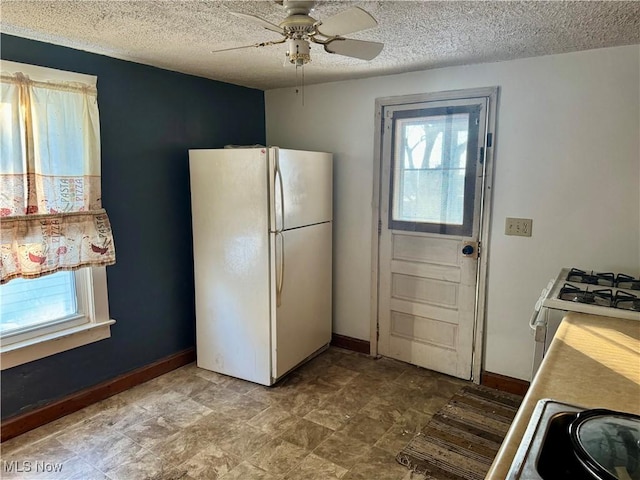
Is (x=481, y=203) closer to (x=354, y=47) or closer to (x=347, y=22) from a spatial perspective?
(x=354, y=47)

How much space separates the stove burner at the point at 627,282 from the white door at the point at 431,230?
0.85 metres

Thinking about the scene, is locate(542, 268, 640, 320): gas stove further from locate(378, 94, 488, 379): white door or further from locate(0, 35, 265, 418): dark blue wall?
locate(0, 35, 265, 418): dark blue wall

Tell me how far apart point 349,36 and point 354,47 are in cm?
55

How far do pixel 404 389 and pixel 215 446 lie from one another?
132 cm

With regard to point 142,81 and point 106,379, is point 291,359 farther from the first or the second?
point 142,81

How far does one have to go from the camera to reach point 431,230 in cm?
314

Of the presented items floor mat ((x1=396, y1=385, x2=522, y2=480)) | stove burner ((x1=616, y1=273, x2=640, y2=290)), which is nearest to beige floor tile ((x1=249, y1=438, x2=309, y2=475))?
floor mat ((x1=396, y1=385, x2=522, y2=480))

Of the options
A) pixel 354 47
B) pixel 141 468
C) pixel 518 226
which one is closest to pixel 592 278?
pixel 518 226

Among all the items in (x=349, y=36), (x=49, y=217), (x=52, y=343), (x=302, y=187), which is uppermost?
(x=349, y=36)

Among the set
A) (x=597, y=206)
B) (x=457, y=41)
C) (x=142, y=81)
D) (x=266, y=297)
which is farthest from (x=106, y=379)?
(x=597, y=206)

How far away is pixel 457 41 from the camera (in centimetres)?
230

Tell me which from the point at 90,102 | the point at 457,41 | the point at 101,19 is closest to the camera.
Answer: the point at 101,19

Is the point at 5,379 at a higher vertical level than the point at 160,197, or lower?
lower

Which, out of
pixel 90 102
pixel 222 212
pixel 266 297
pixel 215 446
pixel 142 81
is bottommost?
pixel 215 446
